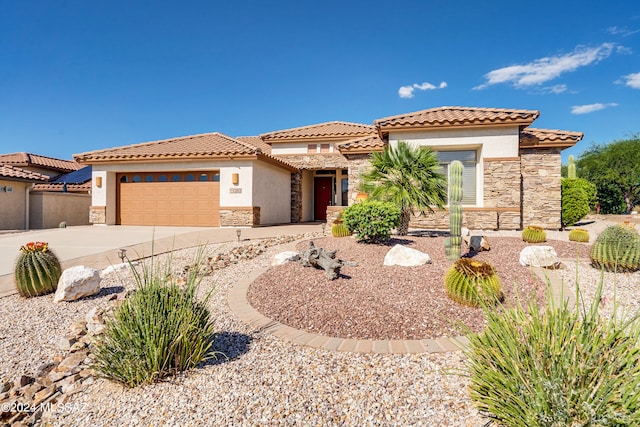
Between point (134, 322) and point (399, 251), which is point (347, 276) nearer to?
point (399, 251)

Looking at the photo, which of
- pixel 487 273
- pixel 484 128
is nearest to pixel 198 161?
pixel 484 128

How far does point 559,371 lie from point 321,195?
19036mm

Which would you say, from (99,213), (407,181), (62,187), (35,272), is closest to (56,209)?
(62,187)

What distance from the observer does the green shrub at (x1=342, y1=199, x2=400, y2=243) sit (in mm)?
7535

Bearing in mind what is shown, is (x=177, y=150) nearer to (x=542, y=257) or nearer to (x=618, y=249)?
(x=542, y=257)

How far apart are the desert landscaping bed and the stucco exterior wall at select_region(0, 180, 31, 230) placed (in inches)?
688

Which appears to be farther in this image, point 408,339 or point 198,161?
point 198,161

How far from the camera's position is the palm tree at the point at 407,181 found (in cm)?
865

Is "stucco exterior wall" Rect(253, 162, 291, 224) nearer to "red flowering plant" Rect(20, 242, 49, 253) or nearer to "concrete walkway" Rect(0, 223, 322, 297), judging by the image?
"concrete walkway" Rect(0, 223, 322, 297)

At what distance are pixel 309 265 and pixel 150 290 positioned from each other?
3.38m

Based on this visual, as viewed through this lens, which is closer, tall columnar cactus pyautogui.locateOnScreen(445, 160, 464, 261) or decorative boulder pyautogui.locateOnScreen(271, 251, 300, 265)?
tall columnar cactus pyautogui.locateOnScreen(445, 160, 464, 261)


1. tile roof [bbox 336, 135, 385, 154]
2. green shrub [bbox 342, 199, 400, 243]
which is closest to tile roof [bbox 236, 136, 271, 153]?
tile roof [bbox 336, 135, 385, 154]

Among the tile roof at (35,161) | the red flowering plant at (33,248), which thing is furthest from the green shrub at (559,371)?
the tile roof at (35,161)

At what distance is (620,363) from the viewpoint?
71.0 inches
